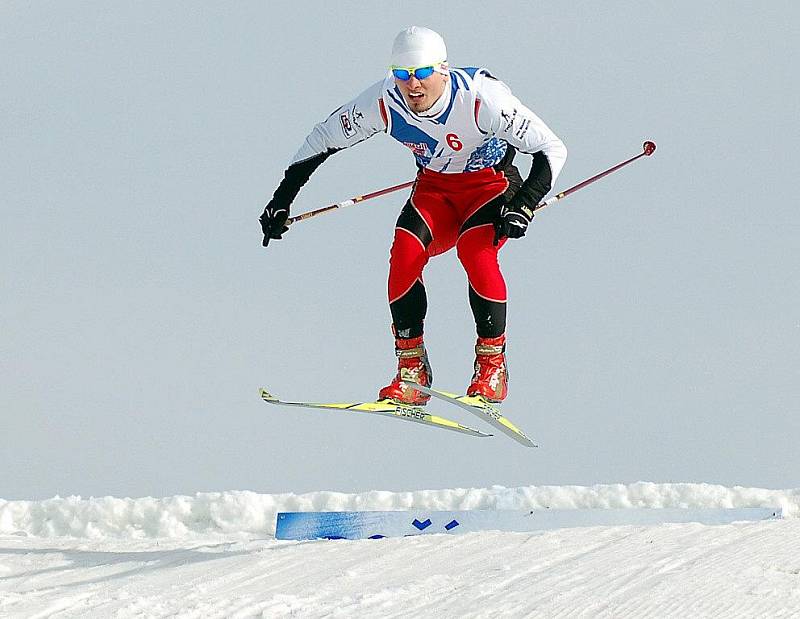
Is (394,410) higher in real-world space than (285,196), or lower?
lower

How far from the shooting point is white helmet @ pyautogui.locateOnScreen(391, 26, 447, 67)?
6.62m

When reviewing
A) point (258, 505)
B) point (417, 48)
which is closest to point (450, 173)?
point (417, 48)

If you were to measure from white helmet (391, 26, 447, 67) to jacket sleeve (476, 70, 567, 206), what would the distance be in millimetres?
314

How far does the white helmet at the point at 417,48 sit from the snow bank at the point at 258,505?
376 centimetres

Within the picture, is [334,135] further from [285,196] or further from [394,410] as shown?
[394,410]

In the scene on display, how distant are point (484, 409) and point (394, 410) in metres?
0.52

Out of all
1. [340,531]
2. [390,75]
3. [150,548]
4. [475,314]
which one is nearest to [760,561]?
[475,314]

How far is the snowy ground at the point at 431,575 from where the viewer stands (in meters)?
5.23

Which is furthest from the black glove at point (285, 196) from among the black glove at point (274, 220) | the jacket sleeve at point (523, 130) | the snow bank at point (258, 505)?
the snow bank at point (258, 505)

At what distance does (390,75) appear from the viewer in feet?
23.0

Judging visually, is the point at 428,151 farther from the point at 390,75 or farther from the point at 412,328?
the point at 412,328

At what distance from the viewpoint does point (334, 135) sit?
7.27 metres

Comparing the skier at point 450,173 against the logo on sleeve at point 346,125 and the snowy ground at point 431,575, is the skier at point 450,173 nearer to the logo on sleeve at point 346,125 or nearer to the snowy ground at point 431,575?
the logo on sleeve at point 346,125

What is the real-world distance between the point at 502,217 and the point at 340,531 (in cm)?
214
